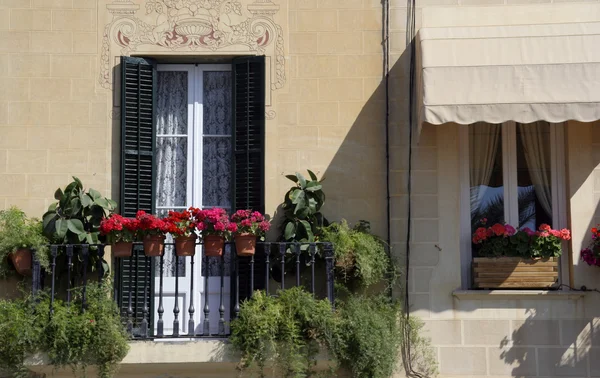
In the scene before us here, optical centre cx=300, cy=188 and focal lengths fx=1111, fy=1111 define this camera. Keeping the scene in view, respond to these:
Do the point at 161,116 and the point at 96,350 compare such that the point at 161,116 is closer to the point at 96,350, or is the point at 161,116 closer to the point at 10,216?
the point at 10,216

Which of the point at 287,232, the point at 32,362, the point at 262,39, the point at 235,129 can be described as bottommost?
the point at 32,362

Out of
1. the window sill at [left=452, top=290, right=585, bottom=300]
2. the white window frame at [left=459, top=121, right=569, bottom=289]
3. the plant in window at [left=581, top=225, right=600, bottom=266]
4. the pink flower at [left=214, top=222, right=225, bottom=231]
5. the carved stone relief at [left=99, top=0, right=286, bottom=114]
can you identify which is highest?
the carved stone relief at [left=99, top=0, right=286, bottom=114]

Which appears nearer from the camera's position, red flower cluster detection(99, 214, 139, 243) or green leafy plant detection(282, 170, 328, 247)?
red flower cluster detection(99, 214, 139, 243)

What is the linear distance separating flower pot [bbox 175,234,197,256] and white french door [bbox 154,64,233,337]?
1.99ft

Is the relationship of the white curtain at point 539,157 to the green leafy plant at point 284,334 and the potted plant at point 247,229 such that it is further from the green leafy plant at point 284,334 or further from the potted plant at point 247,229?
the potted plant at point 247,229

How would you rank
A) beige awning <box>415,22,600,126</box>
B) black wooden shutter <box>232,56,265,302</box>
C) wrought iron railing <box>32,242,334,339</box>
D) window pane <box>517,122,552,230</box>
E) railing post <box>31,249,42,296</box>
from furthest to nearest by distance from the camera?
window pane <box>517,122,552,230</box> → black wooden shutter <box>232,56,265,302</box> → beige awning <box>415,22,600,126</box> → wrought iron railing <box>32,242,334,339</box> → railing post <box>31,249,42,296</box>

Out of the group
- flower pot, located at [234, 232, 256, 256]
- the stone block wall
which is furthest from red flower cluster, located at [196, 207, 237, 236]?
the stone block wall

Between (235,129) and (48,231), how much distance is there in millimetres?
2029

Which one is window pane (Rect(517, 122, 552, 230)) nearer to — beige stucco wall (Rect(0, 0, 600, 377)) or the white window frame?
the white window frame

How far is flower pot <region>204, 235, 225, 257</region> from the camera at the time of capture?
32.6 ft

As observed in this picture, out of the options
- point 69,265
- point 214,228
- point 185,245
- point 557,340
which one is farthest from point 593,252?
point 69,265

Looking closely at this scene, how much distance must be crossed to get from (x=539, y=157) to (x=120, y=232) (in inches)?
159

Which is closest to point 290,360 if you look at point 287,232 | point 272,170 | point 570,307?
point 287,232

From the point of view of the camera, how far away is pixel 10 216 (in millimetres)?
10133
